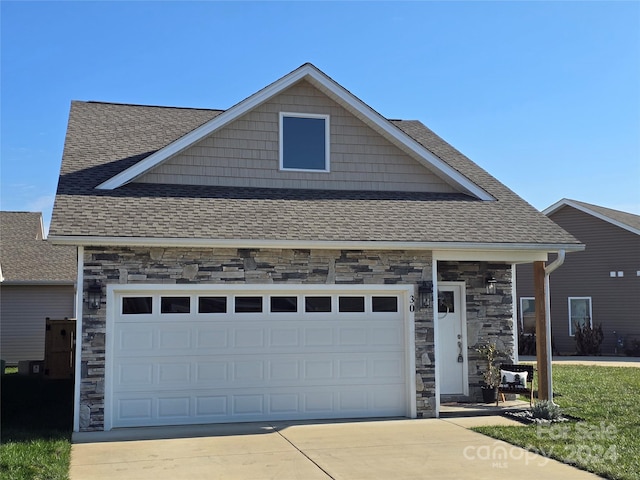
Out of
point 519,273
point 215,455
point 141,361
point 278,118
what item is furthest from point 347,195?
point 519,273

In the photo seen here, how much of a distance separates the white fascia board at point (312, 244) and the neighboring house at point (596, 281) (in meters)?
14.2

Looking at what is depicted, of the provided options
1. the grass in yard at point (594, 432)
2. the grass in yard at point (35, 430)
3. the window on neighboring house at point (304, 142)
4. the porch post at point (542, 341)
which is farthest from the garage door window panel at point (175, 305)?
the porch post at point (542, 341)

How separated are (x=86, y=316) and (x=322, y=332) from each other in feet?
12.5

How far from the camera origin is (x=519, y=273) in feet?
91.4

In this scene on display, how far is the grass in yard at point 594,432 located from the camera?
8.44 meters

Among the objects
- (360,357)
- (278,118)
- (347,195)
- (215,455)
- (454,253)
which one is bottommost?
(215,455)

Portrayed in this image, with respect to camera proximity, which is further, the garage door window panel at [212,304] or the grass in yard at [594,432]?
the garage door window panel at [212,304]

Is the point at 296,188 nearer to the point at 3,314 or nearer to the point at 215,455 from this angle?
the point at 215,455

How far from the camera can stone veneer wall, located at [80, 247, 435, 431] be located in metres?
10.7

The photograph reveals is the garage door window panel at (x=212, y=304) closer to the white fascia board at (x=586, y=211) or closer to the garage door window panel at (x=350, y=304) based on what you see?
the garage door window panel at (x=350, y=304)

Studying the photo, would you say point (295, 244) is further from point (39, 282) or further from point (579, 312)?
point (579, 312)

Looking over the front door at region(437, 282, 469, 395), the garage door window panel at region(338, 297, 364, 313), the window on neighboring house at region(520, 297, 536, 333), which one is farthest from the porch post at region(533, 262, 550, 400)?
the window on neighboring house at region(520, 297, 536, 333)

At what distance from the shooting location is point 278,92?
13.6 metres

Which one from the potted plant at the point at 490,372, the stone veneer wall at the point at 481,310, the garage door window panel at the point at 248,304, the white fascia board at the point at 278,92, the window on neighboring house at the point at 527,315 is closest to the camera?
the garage door window panel at the point at 248,304
